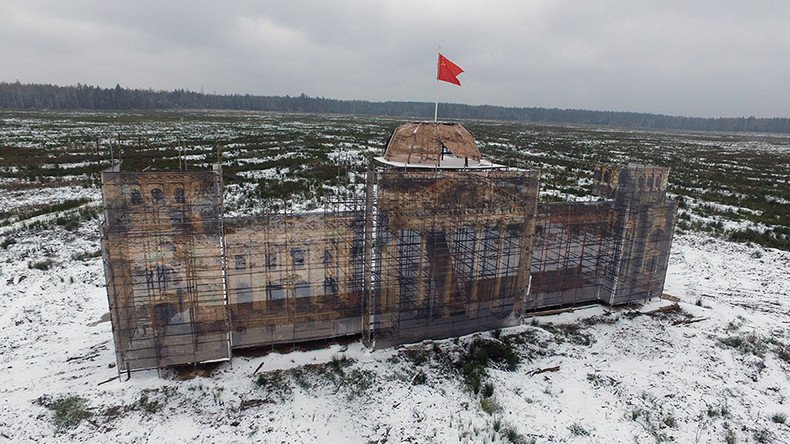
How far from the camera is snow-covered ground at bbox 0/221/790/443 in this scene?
9.76 meters

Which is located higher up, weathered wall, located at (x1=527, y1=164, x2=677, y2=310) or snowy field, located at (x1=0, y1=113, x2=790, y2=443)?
weathered wall, located at (x1=527, y1=164, x2=677, y2=310)

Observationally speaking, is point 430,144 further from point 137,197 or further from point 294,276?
point 137,197

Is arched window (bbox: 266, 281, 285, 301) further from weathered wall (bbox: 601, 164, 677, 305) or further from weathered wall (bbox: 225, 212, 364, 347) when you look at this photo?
weathered wall (bbox: 601, 164, 677, 305)

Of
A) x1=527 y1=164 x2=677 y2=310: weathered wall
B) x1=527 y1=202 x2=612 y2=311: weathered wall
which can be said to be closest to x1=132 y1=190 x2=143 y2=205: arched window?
x1=527 y1=202 x2=612 y2=311: weathered wall

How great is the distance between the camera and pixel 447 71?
13.4 metres

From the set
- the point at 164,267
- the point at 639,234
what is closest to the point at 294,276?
the point at 164,267

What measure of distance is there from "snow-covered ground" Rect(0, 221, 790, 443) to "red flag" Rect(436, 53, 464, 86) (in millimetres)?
8038

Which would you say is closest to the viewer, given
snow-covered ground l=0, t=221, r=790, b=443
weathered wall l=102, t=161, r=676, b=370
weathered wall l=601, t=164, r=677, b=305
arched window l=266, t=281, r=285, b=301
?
snow-covered ground l=0, t=221, r=790, b=443

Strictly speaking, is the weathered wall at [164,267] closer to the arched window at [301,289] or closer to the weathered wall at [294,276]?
the weathered wall at [294,276]

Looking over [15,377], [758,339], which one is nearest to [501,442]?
[758,339]

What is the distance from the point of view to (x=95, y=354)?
1179cm

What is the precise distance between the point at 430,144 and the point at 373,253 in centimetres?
383

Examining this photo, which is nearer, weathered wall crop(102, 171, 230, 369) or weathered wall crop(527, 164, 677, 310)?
weathered wall crop(102, 171, 230, 369)

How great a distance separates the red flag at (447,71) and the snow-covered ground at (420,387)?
8038 millimetres
